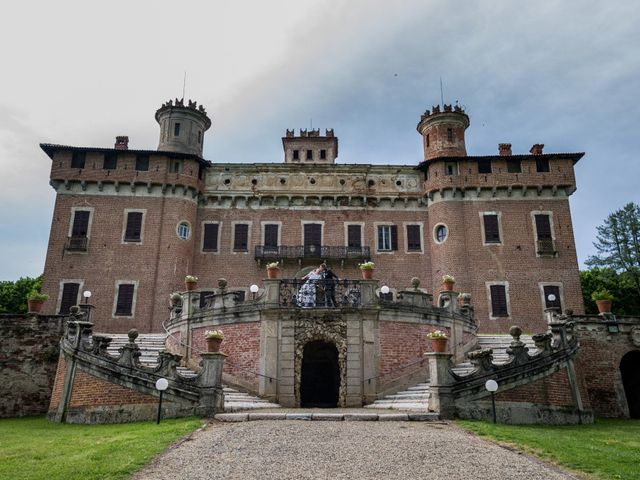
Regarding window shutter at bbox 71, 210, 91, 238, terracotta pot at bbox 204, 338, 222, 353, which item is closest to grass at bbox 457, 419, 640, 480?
terracotta pot at bbox 204, 338, 222, 353

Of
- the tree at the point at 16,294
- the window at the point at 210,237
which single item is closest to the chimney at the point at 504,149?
the window at the point at 210,237

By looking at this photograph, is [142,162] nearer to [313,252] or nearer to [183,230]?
[183,230]

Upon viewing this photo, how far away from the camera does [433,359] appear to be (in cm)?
1470

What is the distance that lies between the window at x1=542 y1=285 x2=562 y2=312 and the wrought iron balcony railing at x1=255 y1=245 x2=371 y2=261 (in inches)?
429

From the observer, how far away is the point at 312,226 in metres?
34.2

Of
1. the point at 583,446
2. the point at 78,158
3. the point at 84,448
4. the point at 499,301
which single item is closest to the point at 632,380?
the point at 499,301

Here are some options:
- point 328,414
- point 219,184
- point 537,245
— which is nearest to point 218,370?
point 328,414

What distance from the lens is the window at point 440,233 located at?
109 feet

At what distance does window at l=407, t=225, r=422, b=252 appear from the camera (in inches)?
1329

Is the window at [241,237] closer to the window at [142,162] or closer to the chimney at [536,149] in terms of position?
the window at [142,162]

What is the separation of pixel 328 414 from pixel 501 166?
82.1ft

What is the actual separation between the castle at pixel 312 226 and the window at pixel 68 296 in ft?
0.20

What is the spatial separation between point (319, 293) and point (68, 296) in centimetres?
1877

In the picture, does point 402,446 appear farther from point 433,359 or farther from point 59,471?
point 59,471
